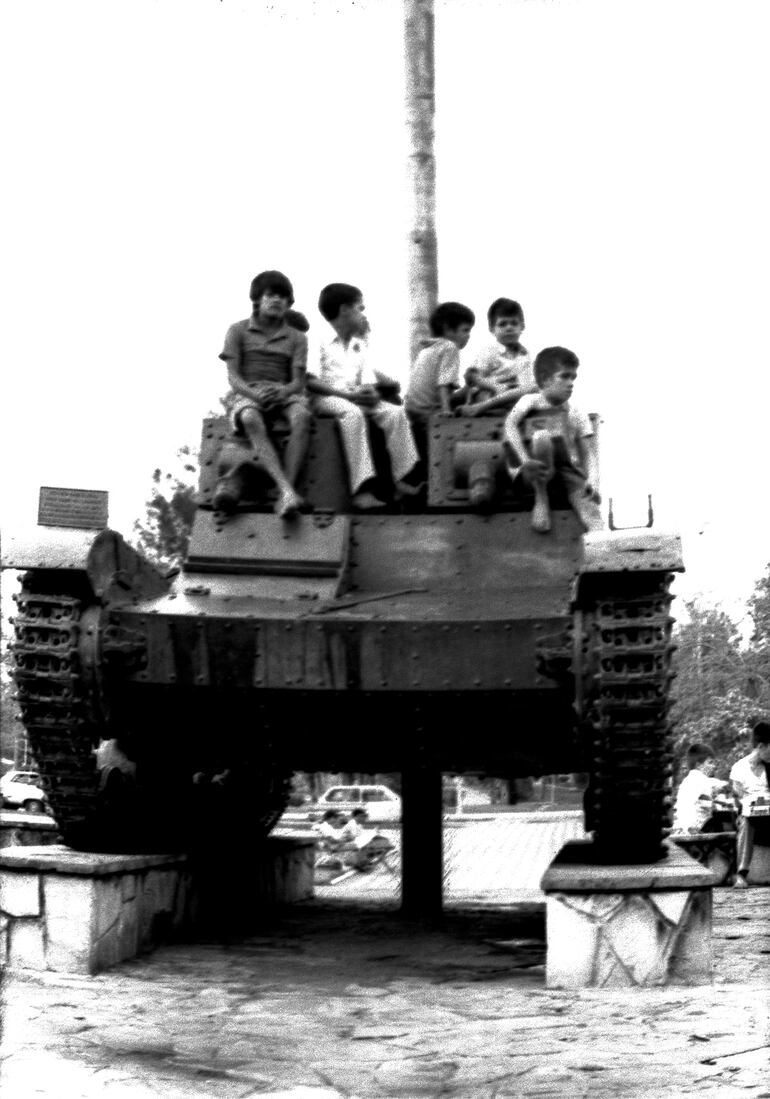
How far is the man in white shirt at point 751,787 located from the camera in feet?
40.1

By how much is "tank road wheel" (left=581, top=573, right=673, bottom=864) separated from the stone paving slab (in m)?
0.80

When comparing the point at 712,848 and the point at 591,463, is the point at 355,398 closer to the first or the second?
the point at 591,463

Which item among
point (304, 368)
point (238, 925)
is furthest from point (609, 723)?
point (238, 925)

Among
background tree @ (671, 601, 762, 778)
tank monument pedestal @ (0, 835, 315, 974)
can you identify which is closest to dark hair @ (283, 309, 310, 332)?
tank monument pedestal @ (0, 835, 315, 974)

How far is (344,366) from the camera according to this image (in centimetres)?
905

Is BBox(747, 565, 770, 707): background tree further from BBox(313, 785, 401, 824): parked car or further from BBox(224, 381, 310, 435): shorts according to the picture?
BBox(224, 381, 310, 435): shorts

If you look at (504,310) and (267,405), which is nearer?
(267,405)

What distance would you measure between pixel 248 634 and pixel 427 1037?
2.10m

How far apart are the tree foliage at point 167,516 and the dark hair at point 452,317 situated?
19.1 metres

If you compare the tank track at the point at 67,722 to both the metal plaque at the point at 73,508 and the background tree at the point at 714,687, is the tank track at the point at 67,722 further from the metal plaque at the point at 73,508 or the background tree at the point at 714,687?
the background tree at the point at 714,687

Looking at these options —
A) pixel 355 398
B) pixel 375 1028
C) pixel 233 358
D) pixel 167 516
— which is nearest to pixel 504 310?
pixel 355 398

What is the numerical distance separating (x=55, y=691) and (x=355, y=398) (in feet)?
7.36

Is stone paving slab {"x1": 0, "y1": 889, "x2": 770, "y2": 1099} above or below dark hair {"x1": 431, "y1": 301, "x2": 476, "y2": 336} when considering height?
below

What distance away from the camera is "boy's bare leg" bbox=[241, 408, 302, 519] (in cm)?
834
